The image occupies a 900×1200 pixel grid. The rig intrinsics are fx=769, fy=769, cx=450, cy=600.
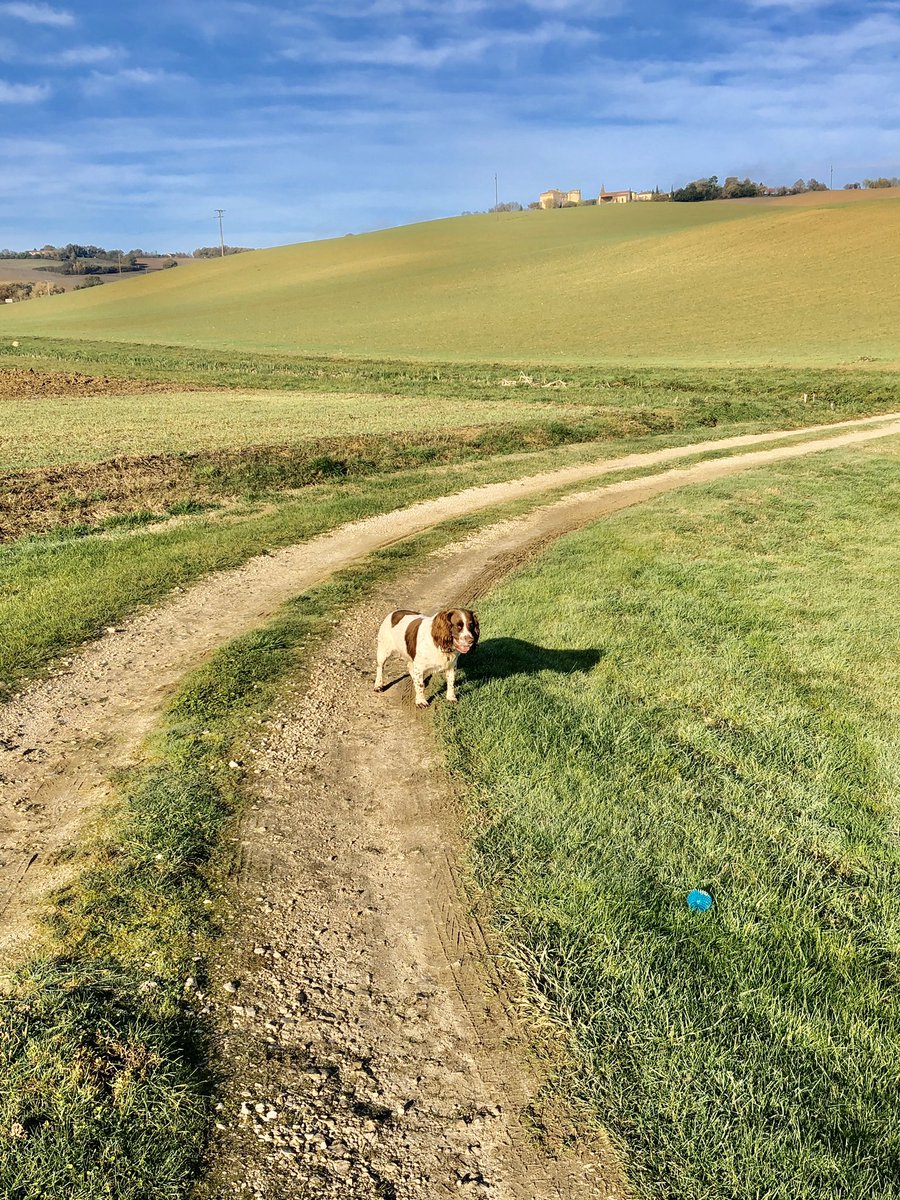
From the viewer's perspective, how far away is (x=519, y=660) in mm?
8234

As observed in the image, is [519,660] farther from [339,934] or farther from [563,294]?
[563,294]

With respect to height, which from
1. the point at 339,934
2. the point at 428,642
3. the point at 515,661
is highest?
the point at 428,642

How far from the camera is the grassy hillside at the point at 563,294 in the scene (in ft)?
179

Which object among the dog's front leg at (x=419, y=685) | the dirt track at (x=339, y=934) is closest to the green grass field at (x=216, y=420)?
the dirt track at (x=339, y=934)

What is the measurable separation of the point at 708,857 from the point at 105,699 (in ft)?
18.7

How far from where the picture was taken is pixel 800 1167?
3.19 meters

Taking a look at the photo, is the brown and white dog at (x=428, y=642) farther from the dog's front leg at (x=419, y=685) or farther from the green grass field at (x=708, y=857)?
the green grass field at (x=708, y=857)

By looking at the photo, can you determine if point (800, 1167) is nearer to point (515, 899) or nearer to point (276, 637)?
point (515, 899)

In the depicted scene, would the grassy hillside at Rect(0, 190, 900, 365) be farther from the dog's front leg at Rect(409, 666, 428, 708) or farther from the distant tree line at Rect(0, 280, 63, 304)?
the dog's front leg at Rect(409, 666, 428, 708)

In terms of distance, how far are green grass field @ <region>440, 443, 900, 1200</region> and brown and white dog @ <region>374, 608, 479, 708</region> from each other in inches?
16.0

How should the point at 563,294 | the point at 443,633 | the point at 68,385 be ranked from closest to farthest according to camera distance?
1. the point at 443,633
2. the point at 68,385
3. the point at 563,294

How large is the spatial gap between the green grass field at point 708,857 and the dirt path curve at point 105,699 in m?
2.86

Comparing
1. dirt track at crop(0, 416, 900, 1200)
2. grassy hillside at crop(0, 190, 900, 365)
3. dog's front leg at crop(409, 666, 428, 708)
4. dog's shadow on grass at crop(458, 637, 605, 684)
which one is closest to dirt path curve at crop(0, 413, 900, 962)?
dirt track at crop(0, 416, 900, 1200)

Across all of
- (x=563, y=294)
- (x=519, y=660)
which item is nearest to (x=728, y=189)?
(x=563, y=294)
